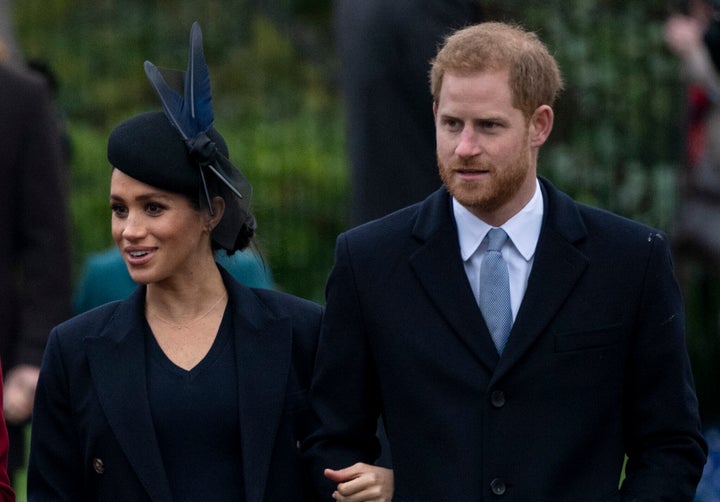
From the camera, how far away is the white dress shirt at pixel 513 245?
4.36 m

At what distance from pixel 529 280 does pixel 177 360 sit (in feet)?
2.76

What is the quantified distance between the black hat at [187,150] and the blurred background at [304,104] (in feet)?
9.26

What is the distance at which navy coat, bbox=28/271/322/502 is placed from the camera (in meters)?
4.43

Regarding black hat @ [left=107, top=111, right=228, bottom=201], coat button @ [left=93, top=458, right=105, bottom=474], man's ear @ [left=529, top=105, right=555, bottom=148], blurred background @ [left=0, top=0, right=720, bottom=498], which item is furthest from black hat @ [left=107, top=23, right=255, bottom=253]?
blurred background @ [left=0, top=0, right=720, bottom=498]

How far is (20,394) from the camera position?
19.3 feet

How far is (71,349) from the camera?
4539mm

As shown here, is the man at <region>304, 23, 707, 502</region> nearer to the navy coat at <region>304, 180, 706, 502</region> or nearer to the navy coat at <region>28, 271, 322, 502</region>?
the navy coat at <region>304, 180, 706, 502</region>

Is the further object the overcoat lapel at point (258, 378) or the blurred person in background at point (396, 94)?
the blurred person in background at point (396, 94)

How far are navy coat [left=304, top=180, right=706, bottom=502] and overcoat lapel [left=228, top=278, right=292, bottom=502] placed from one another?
0.43 ft

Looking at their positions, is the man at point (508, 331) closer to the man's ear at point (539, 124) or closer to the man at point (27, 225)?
the man's ear at point (539, 124)

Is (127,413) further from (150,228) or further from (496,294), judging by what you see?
(496,294)

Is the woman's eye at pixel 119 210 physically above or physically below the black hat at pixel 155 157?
below

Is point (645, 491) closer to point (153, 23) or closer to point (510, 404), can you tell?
point (510, 404)

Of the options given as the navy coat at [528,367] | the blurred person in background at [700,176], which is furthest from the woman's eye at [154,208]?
the blurred person in background at [700,176]
